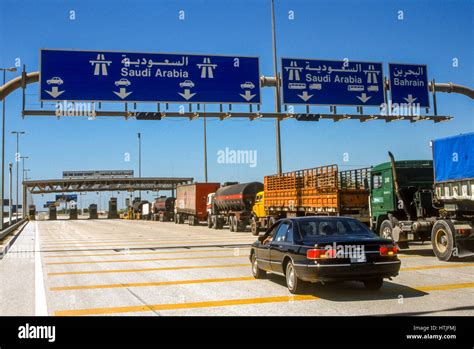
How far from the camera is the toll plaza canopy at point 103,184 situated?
94000 millimetres

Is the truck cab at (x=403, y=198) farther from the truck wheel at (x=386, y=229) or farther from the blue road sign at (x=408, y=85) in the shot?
the blue road sign at (x=408, y=85)

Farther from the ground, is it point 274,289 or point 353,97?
point 353,97

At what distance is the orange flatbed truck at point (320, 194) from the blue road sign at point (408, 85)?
14.1 feet

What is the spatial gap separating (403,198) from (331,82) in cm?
720

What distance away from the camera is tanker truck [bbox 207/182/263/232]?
3531 cm

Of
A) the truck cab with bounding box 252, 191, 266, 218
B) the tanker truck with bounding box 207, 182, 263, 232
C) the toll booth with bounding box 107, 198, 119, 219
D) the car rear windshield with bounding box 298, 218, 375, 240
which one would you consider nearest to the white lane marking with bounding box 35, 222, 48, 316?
the car rear windshield with bounding box 298, 218, 375, 240

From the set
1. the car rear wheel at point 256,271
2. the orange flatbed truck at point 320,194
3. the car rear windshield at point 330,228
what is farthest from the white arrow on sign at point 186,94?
the car rear windshield at point 330,228

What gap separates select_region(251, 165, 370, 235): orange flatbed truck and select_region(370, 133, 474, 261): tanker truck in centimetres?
173

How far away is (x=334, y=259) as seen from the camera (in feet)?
28.8

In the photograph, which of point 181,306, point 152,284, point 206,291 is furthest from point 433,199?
point 181,306

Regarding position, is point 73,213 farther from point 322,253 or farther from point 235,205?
point 322,253
